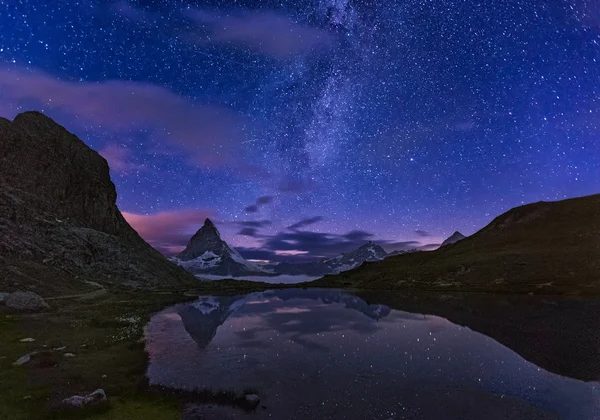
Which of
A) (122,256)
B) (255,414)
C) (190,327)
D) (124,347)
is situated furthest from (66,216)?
(255,414)

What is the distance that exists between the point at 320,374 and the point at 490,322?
4637cm

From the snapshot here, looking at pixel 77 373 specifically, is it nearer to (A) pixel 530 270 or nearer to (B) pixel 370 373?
(B) pixel 370 373

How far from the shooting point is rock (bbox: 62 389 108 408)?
931 inches

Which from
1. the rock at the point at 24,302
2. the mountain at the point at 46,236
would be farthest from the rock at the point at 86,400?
the mountain at the point at 46,236

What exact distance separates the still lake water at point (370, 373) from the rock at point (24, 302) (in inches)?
988

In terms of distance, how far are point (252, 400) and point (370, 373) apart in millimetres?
13204

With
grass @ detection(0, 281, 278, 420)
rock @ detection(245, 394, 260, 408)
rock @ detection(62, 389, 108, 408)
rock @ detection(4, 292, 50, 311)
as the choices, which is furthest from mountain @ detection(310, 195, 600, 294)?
rock @ detection(4, 292, 50, 311)

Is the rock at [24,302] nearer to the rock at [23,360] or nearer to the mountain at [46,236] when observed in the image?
the mountain at [46,236]

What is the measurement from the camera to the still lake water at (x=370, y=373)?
25.3 metres

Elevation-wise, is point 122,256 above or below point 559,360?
above

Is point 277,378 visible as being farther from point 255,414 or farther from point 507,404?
point 507,404

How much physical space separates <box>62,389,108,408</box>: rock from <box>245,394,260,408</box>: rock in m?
10.1

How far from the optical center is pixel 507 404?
2622cm

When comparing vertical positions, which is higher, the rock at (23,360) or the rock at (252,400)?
the rock at (23,360)
